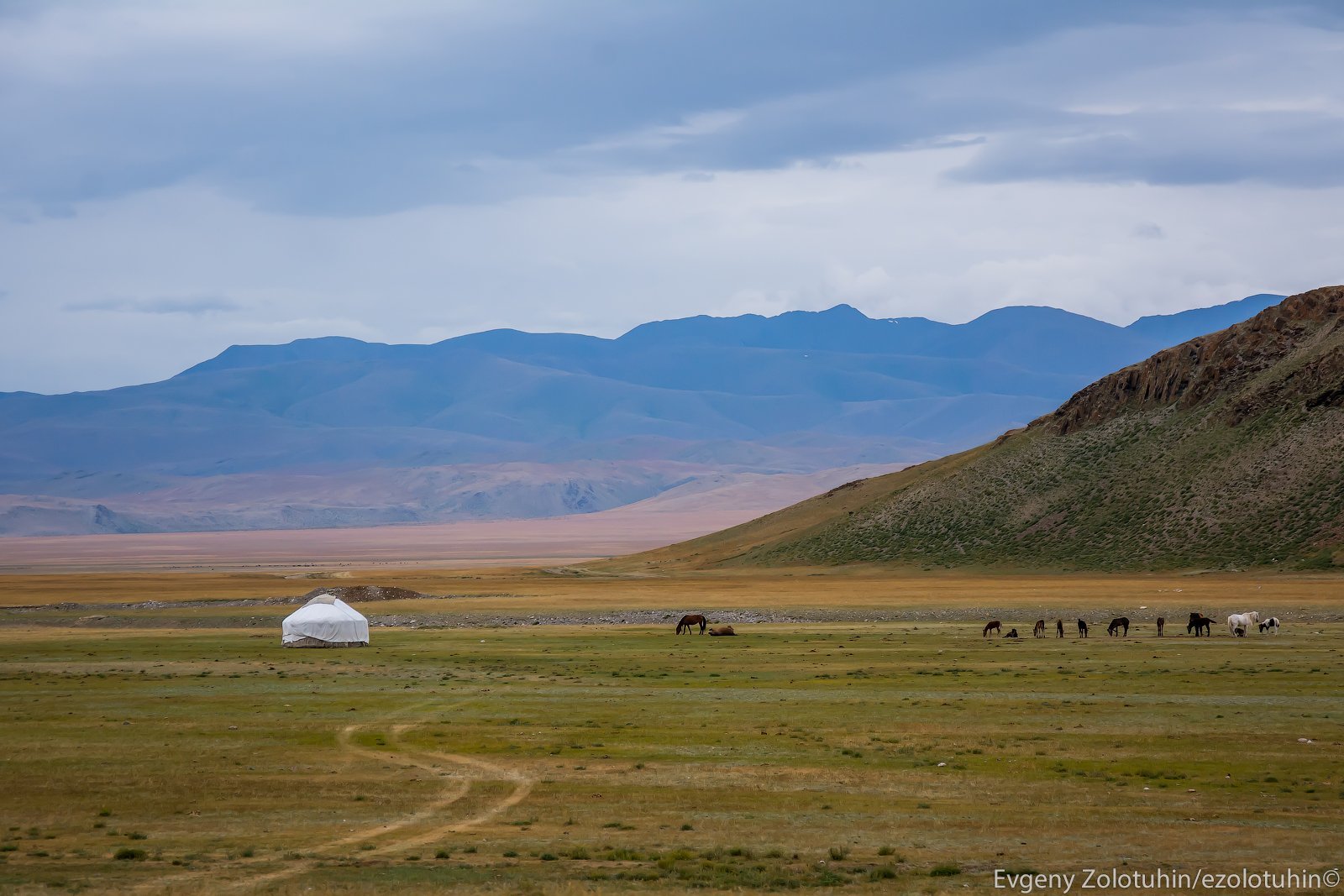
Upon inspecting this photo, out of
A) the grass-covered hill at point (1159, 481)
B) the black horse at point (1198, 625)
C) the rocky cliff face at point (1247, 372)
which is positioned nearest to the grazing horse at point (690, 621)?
the black horse at point (1198, 625)

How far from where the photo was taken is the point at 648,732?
28516 millimetres

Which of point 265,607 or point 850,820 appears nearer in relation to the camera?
point 850,820

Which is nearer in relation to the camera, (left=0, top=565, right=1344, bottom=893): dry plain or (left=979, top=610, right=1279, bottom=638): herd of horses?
(left=0, top=565, right=1344, bottom=893): dry plain

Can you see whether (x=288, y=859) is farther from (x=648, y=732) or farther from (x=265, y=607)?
(x=265, y=607)

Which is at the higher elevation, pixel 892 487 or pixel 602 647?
pixel 892 487

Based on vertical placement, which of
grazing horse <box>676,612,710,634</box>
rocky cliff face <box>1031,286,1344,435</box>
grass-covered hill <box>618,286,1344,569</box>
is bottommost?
grazing horse <box>676,612,710,634</box>

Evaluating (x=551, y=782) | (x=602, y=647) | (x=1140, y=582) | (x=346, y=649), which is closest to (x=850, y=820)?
(x=551, y=782)

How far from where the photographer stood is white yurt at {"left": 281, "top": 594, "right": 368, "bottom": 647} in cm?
5238

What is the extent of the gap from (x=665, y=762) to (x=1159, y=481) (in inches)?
3566

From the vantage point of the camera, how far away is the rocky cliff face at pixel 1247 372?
10606 cm

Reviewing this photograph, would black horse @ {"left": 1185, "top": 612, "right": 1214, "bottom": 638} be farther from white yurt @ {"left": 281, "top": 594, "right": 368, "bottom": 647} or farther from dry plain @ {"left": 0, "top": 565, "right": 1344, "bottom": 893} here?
white yurt @ {"left": 281, "top": 594, "right": 368, "bottom": 647}

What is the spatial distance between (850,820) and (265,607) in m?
64.7

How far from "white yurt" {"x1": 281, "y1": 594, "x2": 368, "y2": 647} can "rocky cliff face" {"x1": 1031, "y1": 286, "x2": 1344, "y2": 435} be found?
80002 millimetres

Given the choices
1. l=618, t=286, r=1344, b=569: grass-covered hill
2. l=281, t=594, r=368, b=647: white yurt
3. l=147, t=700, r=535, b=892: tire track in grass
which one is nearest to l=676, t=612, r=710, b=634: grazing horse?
l=281, t=594, r=368, b=647: white yurt
